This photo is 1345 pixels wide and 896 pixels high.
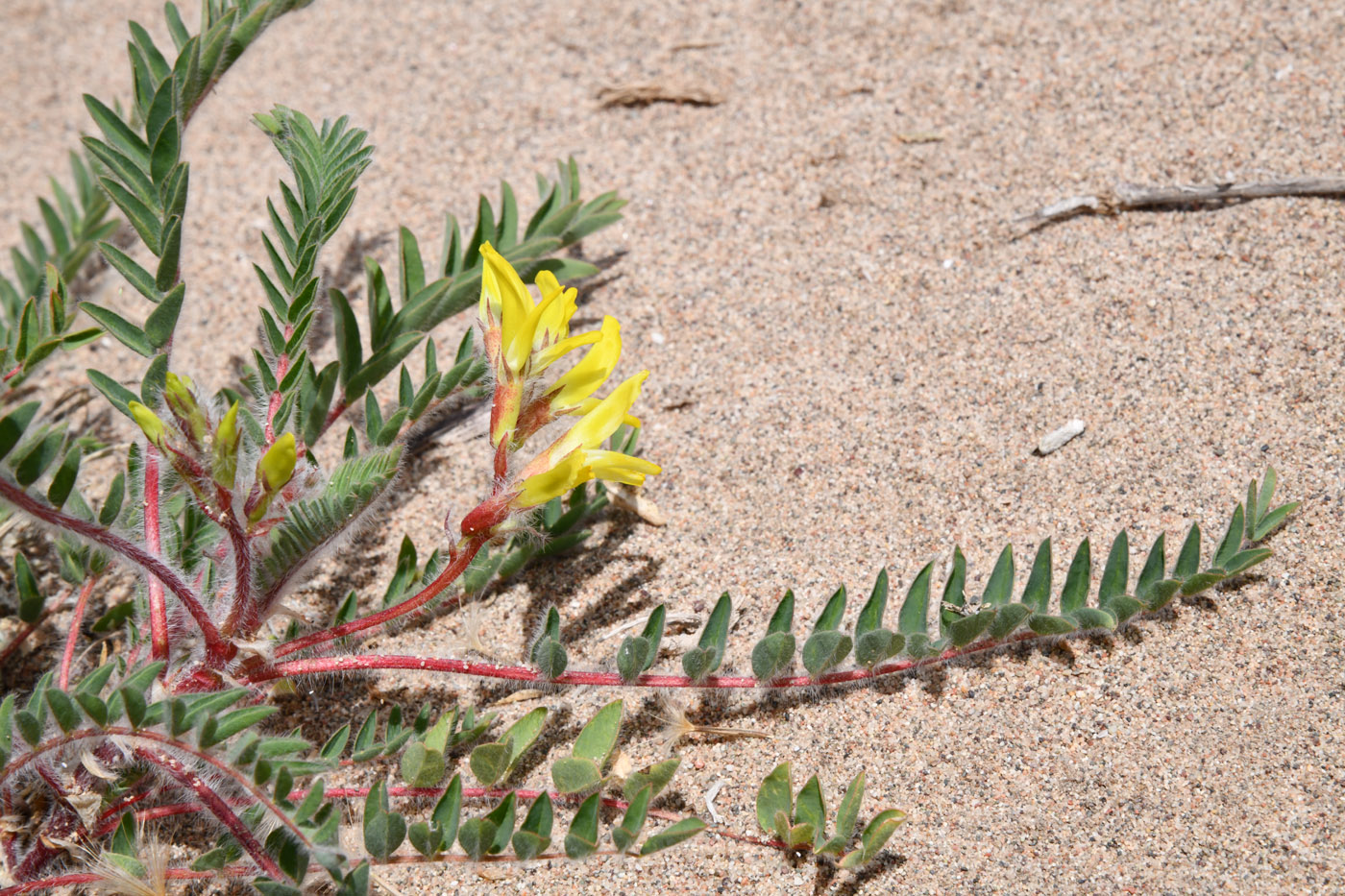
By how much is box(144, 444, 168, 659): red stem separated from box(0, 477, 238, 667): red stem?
40 mm

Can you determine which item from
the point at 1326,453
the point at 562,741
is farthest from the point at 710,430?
the point at 1326,453

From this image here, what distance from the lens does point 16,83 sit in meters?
3.43

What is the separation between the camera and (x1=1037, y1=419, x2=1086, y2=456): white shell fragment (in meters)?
2.00

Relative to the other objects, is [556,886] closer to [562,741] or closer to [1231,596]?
[562,741]

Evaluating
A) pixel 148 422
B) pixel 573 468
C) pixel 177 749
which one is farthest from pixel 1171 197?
pixel 177 749

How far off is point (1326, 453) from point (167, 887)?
82.3 inches

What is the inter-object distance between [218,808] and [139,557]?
0.39 meters

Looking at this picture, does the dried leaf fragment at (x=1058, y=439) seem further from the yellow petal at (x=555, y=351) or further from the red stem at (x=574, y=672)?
the yellow petal at (x=555, y=351)

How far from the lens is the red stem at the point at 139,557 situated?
145cm

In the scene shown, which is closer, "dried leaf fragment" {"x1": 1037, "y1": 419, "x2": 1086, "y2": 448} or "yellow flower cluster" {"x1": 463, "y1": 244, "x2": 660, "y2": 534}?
"yellow flower cluster" {"x1": 463, "y1": 244, "x2": 660, "y2": 534}

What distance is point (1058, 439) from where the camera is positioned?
200 centimetres

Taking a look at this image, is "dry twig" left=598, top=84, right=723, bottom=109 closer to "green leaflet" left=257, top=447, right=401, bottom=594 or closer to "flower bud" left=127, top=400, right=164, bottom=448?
"green leaflet" left=257, top=447, right=401, bottom=594

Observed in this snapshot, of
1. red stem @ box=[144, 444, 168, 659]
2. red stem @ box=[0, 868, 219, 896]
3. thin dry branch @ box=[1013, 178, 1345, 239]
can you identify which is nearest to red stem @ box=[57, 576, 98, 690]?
red stem @ box=[144, 444, 168, 659]

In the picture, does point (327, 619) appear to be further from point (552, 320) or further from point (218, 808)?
point (552, 320)
